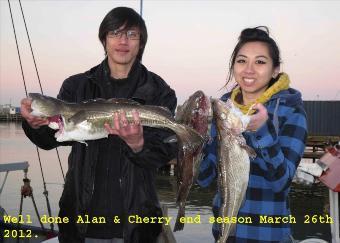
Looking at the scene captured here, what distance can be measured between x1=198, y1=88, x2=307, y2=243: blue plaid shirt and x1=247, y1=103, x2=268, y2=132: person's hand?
6 cm

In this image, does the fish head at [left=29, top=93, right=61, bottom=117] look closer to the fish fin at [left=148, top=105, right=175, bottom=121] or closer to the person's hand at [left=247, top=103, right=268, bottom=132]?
the fish fin at [left=148, top=105, right=175, bottom=121]

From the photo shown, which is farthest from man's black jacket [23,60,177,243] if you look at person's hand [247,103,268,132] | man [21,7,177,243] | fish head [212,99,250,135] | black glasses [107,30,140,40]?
person's hand [247,103,268,132]

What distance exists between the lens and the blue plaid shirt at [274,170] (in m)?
3.52

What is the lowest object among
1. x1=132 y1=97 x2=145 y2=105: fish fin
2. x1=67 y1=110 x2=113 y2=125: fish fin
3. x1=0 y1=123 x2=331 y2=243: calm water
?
x1=0 y1=123 x2=331 y2=243: calm water

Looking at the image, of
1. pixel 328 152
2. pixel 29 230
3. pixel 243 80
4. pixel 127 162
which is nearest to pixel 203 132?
pixel 243 80

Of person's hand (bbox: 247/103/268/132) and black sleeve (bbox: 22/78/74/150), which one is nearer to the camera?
person's hand (bbox: 247/103/268/132)

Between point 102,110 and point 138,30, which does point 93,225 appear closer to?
point 102,110

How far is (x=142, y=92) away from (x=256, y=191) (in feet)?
5.61

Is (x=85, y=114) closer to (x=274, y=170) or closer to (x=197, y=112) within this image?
(x=197, y=112)

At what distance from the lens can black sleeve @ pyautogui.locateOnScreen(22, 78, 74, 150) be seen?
14.6ft

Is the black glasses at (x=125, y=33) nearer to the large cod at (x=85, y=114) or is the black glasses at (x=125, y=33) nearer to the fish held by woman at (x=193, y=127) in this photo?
the large cod at (x=85, y=114)

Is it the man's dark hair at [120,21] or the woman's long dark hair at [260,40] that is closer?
the woman's long dark hair at [260,40]

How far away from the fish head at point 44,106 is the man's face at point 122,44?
892mm

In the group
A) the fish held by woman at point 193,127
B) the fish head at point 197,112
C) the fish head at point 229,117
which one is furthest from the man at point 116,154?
the fish head at point 229,117
